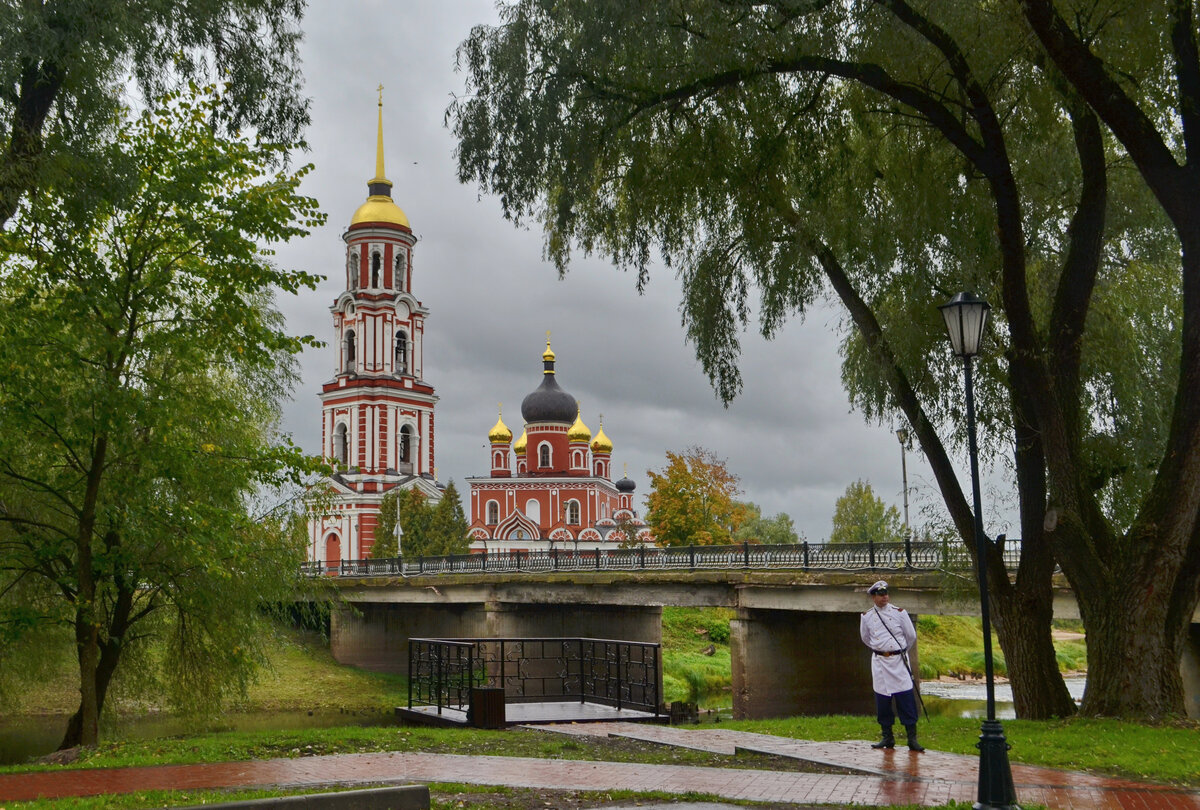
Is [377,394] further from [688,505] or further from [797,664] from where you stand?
[797,664]

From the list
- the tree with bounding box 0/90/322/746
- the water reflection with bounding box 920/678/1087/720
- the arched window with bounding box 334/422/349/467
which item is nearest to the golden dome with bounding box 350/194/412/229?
the arched window with bounding box 334/422/349/467

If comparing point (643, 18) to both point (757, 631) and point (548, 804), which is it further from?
point (757, 631)

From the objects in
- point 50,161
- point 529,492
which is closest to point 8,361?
point 50,161

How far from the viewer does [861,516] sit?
87250mm

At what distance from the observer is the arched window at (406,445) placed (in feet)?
241

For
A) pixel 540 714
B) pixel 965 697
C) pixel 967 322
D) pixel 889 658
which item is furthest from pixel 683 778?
pixel 965 697

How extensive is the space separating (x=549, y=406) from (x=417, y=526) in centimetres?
2619

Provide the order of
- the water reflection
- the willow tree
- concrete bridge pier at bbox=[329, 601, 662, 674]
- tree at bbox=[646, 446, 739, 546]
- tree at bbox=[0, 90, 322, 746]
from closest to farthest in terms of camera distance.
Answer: the willow tree, tree at bbox=[0, 90, 322, 746], the water reflection, concrete bridge pier at bbox=[329, 601, 662, 674], tree at bbox=[646, 446, 739, 546]

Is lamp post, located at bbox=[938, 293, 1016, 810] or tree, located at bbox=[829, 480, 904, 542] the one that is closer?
lamp post, located at bbox=[938, 293, 1016, 810]

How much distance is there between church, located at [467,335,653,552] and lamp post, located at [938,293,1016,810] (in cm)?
7186

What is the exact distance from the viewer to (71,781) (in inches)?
424

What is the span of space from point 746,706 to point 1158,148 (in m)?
18.2

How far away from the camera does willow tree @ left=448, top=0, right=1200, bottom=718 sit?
13039 millimetres

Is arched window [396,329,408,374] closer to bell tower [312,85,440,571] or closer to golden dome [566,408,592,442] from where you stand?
bell tower [312,85,440,571]
